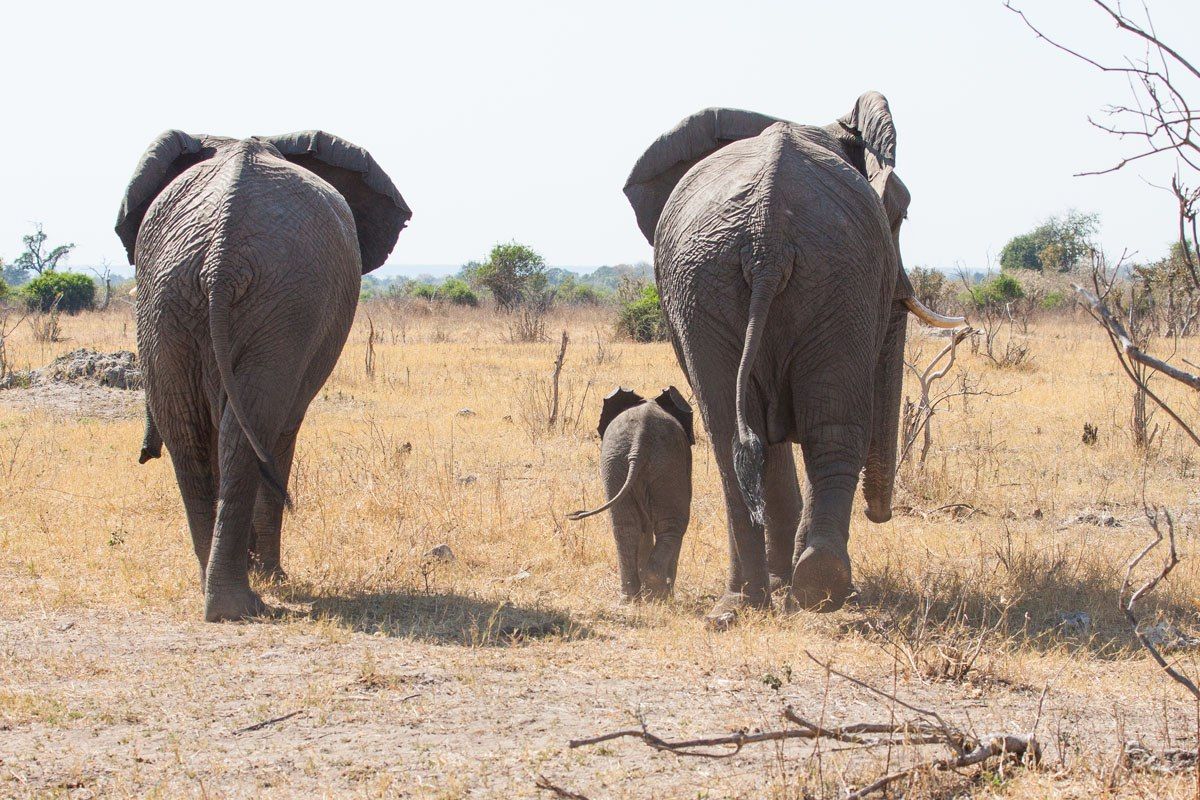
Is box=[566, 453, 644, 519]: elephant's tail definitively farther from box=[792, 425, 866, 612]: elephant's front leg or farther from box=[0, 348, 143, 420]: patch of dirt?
box=[0, 348, 143, 420]: patch of dirt

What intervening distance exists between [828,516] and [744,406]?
0.58m

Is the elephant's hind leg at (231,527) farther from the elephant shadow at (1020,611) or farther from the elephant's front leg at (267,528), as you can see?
the elephant shadow at (1020,611)

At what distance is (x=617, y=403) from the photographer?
22.3ft

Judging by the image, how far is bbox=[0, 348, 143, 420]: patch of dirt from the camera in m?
12.8

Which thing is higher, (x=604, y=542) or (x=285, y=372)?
(x=285, y=372)

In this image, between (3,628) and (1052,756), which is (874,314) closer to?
(1052,756)

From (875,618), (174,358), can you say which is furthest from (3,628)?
(875,618)

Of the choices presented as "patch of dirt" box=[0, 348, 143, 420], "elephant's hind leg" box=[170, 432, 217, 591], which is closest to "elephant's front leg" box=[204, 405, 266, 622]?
"elephant's hind leg" box=[170, 432, 217, 591]

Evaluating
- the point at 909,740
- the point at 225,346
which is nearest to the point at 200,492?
the point at 225,346

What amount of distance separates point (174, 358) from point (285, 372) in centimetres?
57

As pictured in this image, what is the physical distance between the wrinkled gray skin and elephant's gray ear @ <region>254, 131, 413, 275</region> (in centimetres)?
197

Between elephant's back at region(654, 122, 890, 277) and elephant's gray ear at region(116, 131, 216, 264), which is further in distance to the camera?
elephant's gray ear at region(116, 131, 216, 264)

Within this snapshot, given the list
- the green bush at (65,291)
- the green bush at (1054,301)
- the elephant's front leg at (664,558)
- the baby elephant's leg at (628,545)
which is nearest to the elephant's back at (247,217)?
the baby elephant's leg at (628,545)

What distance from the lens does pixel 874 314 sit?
5.48 metres
